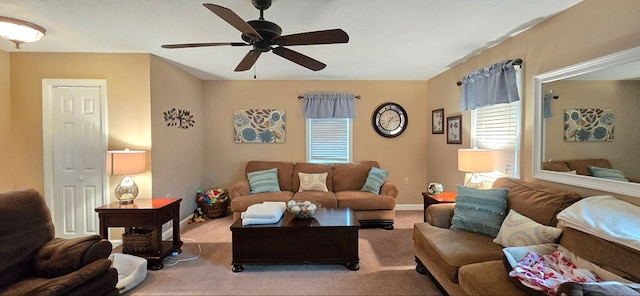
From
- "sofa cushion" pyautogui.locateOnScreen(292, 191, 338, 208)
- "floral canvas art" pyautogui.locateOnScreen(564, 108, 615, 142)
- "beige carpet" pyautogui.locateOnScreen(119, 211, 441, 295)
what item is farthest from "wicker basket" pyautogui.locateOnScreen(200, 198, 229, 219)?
"floral canvas art" pyautogui.locateOnScreen(564, 108, 615, 142)

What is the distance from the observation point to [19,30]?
2.55 m

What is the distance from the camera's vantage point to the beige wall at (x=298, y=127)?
5012mm

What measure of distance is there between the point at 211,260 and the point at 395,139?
11.7 feet

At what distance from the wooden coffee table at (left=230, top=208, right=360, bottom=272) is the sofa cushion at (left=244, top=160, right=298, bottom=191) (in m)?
1.90

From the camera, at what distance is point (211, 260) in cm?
300

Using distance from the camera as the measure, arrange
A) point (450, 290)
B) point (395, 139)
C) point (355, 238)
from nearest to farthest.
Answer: point (450, 290) → point (355, 238) → point (395, 139)

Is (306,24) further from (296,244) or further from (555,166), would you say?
(555,166)

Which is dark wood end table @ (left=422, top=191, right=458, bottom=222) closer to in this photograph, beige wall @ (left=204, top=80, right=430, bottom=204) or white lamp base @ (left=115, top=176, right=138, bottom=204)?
beige wall @ (left=204, top=80, right=430, bottom=204)

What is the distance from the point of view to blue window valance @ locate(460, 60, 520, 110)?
2.83 meters

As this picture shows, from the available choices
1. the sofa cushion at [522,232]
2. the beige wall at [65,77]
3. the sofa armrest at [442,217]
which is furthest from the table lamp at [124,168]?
the sofa cushion at [522,232]

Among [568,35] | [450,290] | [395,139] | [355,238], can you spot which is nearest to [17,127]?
[355,238]

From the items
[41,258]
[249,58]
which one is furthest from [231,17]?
[41,258]

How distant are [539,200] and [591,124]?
2.35 ft

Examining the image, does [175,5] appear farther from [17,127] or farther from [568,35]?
[568,35]
